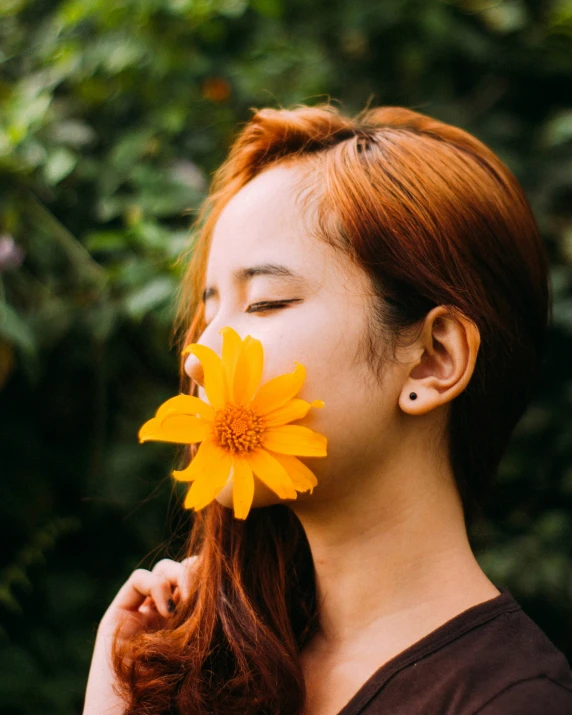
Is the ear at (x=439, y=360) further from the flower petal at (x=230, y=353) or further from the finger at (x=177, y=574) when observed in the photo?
the finger at (x=177, y=574)

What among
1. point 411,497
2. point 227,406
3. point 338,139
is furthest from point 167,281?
point 411,497

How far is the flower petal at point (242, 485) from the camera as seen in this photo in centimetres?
98

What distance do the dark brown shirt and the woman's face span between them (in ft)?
0.82

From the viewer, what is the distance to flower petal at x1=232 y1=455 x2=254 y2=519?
0.98 meters

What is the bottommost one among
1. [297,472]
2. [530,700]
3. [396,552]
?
[530,700]

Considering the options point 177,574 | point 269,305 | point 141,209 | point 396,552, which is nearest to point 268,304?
point 269,305

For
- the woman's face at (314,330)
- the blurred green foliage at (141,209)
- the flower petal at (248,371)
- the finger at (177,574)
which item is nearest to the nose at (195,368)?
the woman's face at (314,330)

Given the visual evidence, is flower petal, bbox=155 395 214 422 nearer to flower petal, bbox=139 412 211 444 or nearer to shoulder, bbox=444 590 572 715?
flower petal, bbox=139 412 211 444

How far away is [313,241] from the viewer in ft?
3.56

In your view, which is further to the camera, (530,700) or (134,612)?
(134,612)

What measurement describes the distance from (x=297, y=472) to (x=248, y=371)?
0.16 metres

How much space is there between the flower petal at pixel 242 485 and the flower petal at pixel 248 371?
87mm

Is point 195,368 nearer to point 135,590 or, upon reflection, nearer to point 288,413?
point 288,413

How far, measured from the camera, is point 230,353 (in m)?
1.00
